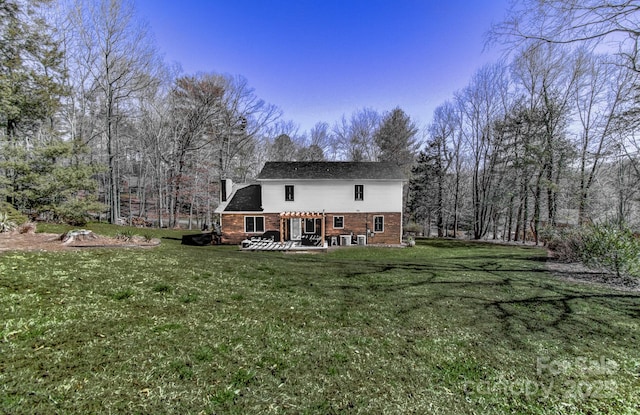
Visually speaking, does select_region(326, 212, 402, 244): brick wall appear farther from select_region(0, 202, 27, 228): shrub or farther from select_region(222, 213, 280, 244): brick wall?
select_region(0, 202, 27, 228): shrub

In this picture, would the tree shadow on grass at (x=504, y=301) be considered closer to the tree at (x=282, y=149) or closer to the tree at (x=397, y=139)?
the tree at (x=397, y=139)

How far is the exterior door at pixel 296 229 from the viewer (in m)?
18.2

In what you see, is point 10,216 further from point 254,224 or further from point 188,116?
point 188,116

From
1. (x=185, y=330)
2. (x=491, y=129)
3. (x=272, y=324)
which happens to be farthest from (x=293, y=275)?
(x=491, y=129)

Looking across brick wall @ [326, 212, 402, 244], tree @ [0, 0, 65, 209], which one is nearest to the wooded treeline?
tree @ [0, 0, 65, 209]

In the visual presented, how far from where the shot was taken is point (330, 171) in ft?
61.4

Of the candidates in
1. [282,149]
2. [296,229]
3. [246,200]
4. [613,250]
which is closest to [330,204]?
[296,229]

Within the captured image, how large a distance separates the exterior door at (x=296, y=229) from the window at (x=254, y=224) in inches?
87.3

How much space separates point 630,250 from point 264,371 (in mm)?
11458

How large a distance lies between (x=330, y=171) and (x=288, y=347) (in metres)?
16.0

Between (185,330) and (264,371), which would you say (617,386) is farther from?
(185,330)

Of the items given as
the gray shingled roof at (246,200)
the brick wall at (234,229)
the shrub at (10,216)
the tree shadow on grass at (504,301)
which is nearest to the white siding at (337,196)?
the gray shingled roof at (246,200)

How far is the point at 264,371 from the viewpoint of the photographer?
116 inches

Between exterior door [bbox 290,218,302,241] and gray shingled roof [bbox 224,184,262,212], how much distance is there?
2623mm
